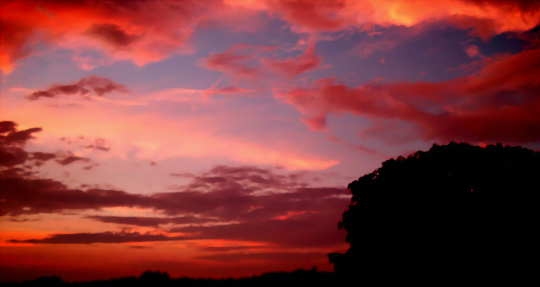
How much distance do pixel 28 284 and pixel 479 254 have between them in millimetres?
39452

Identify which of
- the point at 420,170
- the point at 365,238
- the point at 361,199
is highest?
the point at 420,170

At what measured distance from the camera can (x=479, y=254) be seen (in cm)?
2277

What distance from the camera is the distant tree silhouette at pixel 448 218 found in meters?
22.6

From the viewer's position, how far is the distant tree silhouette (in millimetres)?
22594

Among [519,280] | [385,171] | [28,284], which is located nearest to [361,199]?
[385,171]

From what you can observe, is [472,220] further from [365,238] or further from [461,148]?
[365,238]

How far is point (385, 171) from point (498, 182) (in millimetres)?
7778

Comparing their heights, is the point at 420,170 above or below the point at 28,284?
above

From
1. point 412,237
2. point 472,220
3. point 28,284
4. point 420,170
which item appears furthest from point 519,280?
point 28,284

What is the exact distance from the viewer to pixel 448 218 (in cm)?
2441

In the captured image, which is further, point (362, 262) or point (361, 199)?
point (361, 199)

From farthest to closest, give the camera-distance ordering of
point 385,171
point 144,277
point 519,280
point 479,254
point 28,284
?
point 144,277
point 28,284
point 385,171
point 479,254
point 519,280

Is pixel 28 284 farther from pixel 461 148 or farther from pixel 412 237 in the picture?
pixel 461 148

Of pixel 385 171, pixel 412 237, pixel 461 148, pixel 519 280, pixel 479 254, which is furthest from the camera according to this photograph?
pixel 385 171
